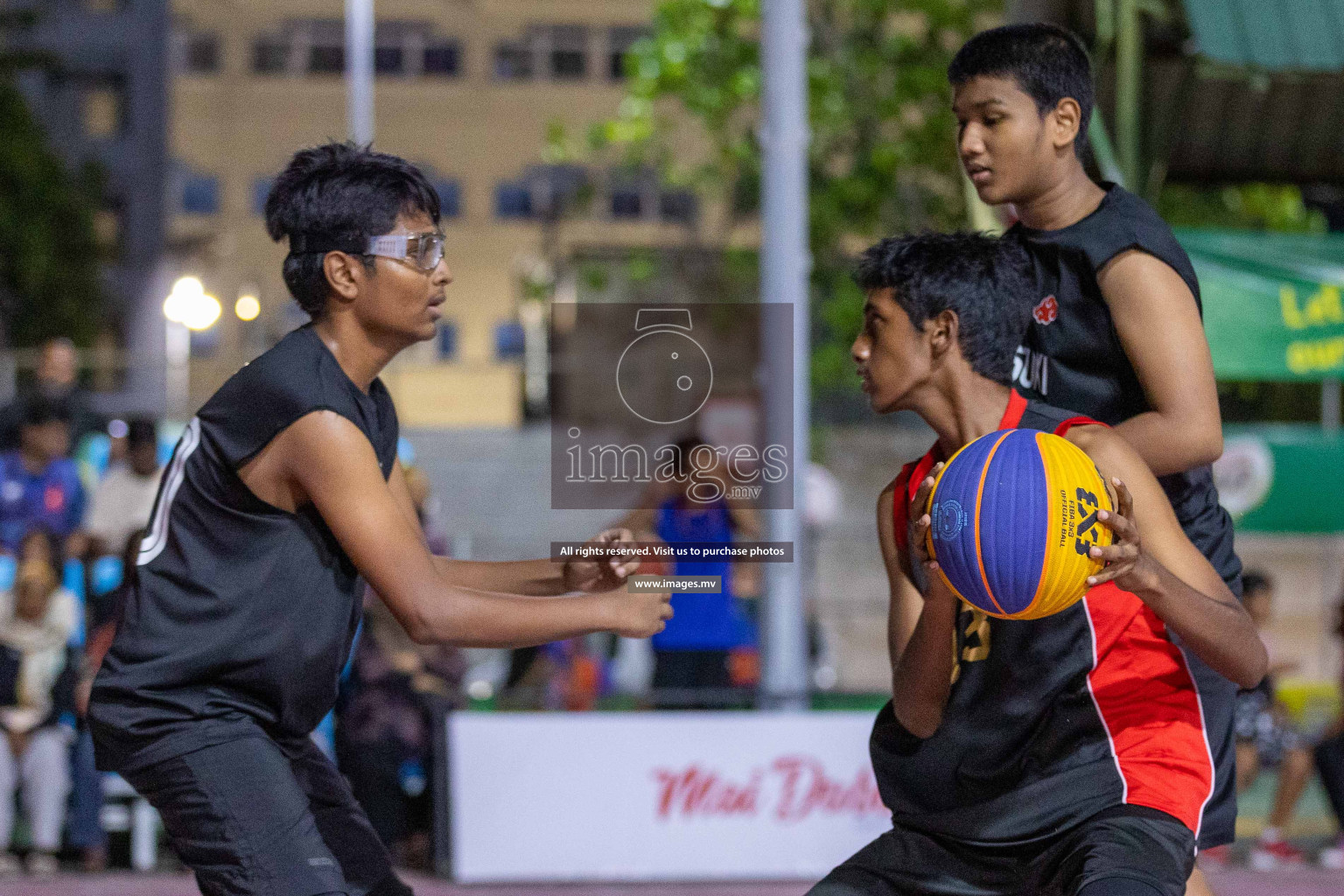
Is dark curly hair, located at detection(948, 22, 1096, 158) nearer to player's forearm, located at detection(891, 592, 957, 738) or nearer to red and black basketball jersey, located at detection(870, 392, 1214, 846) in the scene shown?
red and black basketball jersey, located at detection(870, 392, 1214, 846)

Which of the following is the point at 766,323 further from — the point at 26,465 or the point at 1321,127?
the point at 26,465

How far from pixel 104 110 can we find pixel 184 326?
11.0 metres

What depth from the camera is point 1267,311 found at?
681 centimetres

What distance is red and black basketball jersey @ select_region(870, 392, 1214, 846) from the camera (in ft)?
9.30

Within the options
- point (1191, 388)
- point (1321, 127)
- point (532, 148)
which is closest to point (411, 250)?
point (1191, 388)

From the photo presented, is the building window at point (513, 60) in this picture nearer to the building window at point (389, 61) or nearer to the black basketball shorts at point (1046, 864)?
the building window at point (389, 61)

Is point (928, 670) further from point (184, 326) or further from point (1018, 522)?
point (184, 326)

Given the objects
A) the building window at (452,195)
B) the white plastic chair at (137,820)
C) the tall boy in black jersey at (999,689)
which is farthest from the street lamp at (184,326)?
the tall boy in black jersey at (999,689)

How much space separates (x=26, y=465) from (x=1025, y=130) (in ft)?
23.6

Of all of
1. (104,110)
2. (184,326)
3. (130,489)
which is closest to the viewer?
(130,489)

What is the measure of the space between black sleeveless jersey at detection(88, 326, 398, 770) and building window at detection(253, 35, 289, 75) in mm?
33585

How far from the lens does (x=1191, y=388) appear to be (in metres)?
2.81

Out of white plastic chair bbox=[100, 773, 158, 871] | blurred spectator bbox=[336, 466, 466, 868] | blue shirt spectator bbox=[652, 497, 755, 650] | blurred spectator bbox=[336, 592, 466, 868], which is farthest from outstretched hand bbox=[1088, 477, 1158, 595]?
white plastic chair bbox=[100, 773, 158, 871]

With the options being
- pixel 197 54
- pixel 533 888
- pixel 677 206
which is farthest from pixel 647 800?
pixel 197 54
